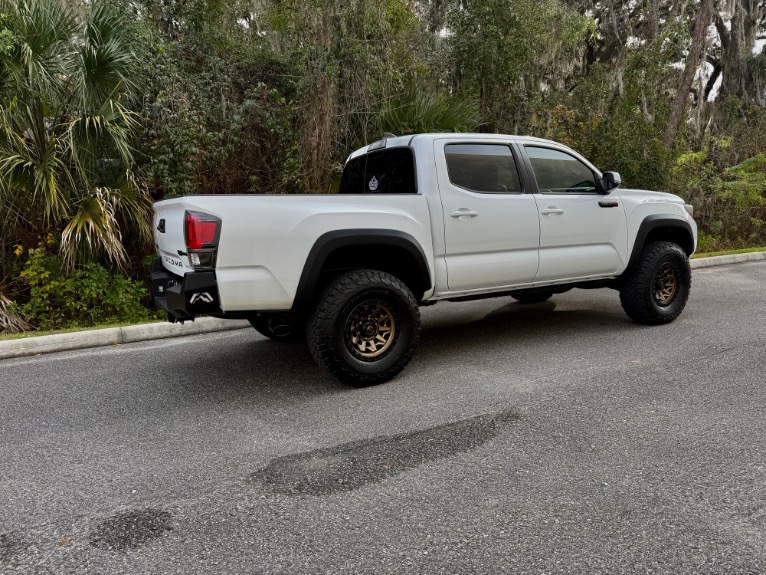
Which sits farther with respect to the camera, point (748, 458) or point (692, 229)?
point (692, 229)

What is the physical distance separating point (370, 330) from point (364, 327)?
2.2 inches

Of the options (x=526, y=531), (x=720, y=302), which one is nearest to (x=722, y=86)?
(x=720, y=302)

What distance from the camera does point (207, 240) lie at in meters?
4.02

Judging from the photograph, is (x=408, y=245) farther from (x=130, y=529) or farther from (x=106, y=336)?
(x=106, y=336)

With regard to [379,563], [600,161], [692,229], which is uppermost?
[600,161]

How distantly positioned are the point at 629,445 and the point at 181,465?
251cm

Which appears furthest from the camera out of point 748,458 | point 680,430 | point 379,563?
point 680,430

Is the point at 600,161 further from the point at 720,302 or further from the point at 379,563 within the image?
the point at 379,563

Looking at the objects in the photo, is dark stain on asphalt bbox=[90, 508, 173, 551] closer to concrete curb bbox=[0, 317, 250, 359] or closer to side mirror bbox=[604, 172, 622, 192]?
concrete curb bbox=[0, 317, 250, 359]

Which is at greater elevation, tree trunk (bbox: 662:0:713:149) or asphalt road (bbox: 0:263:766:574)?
tree trunk (bbox: 662:0:713:149)

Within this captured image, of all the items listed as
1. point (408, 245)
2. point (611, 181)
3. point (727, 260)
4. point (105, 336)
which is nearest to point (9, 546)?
point (408, 245)

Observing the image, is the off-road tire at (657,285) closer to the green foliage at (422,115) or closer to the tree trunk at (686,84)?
the green foliage at (422,115)

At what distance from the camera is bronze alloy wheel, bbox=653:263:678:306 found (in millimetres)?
6254

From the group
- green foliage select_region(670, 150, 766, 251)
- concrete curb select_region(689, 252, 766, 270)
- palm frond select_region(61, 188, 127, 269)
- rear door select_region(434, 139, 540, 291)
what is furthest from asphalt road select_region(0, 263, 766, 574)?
green foliage select_region(670, 150, 766, 251)
